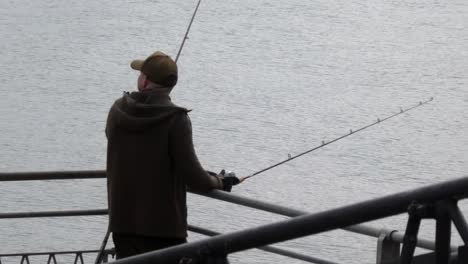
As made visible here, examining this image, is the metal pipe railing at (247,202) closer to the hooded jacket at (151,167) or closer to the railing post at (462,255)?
the hooded jacket at (151,167)

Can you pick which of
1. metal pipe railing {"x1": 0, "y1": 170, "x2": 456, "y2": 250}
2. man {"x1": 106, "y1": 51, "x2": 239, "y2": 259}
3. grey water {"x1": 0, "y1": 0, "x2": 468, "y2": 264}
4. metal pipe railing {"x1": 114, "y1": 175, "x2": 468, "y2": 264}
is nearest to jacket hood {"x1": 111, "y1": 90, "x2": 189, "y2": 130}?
man {"x1": 106, "y1": 51, "x2": 239, "y2": 259}

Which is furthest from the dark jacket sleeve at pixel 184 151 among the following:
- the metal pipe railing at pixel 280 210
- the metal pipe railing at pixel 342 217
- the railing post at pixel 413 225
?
the railing post at pixel 413 225

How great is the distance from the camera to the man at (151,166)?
3182 mm

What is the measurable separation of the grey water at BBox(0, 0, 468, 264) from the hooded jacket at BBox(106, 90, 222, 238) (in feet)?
14.9

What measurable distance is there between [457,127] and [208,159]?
8.53 ft

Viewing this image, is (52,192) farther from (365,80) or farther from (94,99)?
(365,80)

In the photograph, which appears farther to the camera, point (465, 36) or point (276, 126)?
point (465, 36)

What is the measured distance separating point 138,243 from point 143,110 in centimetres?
37

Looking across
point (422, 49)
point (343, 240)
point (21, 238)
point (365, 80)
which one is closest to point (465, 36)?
point (422, 49)

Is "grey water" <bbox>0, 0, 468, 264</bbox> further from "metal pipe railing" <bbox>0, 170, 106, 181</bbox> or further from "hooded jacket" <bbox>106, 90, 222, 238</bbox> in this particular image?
"hooded jacket" <bbox>106, 90, 222, 238</bbox>

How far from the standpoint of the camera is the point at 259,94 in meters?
12.8

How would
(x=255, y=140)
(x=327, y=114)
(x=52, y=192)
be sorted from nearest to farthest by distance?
1. (x=52, y=192)
2. (x=255, y=140)
3. (x=327, y=114)

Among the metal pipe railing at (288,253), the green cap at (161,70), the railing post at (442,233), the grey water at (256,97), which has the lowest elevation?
the grey water at (256,97)

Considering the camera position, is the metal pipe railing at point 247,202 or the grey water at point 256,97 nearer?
the metal pipe railing at point 247,202
